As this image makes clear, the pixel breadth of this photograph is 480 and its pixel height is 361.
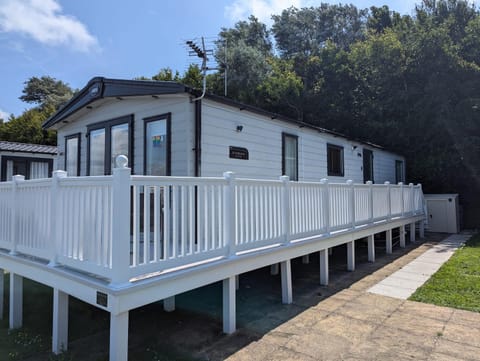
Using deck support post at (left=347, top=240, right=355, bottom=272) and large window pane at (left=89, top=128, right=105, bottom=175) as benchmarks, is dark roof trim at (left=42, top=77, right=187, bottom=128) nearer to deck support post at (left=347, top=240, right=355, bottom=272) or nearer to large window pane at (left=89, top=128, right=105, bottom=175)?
large window pane at (left=89, top=128, right=105, bottom=175)

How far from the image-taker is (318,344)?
333cm

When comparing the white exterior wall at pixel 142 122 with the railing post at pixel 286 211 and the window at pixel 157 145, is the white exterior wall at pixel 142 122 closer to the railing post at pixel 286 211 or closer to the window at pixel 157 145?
the window at pixel 157 145

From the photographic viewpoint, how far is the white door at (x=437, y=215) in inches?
448

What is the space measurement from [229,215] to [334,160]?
21.1 ft

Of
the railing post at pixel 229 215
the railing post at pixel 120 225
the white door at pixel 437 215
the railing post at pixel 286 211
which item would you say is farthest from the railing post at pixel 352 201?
the white door at pixel 437 215

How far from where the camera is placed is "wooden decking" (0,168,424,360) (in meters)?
2.74

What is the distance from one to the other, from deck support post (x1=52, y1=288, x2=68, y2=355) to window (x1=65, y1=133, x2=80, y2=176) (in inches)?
177

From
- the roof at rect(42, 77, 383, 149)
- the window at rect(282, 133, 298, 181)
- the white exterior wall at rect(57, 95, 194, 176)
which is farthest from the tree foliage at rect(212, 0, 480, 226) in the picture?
the white exterior wall at rect(57, 95, 194, 176)

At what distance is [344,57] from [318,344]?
17559 mm

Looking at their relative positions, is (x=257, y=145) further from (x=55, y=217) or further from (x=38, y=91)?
(x=38, y=91)

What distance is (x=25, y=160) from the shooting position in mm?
12594

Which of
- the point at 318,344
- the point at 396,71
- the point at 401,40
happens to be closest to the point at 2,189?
the point at 318,344

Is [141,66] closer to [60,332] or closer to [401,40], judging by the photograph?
[401,40]

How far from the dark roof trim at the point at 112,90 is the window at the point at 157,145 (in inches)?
18.1
